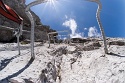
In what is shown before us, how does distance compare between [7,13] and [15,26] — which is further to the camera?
[15,26]

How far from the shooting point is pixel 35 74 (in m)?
4.97

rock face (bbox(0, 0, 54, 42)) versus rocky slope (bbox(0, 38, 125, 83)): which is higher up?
rock face (bbox(0, 0, 54, 42))

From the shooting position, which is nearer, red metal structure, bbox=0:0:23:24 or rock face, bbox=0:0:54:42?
red metal structure, bbox=0:0:23:24

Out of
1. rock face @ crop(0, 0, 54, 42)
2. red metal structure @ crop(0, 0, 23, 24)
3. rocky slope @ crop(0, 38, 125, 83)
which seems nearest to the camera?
rocky slope @ crop(0, 38, 125, 83)

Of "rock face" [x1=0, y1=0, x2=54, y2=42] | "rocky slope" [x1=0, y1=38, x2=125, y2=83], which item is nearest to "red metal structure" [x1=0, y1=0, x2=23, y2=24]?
"rocky slope" [x1=0, y1=38, x2=125, y2=83]

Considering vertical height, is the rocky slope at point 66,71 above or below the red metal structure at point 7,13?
below

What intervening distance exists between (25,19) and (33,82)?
24.9 meters

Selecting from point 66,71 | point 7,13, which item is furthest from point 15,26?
point 66,71

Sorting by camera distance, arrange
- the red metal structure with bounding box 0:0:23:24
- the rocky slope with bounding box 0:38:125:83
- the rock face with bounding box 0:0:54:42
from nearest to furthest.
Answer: the rocky slope with bounding box 0:38:125:83 < the red metal structure with bounding box 0:0:23:24 < the rock face with bounding box 0:0:54:42

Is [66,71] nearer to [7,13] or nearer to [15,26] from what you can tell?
[7,13]

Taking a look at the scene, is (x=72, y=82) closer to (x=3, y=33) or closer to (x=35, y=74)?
(x=35, y=74)

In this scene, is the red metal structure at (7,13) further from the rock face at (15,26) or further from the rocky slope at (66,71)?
the rock face at (15,26)

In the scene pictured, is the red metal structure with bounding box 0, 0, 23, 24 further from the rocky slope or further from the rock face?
the rock face

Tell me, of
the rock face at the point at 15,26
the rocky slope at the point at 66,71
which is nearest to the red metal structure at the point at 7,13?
the rocky slope at the point at 66,71
